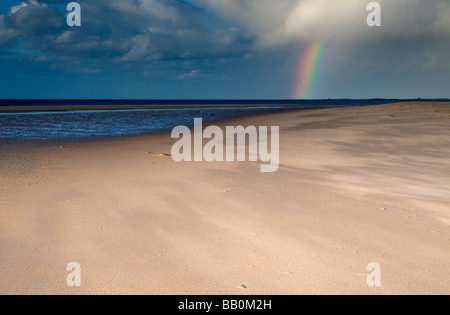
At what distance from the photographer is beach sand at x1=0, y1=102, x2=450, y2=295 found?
2.89 m

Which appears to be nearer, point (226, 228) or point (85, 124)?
point (226, 228)

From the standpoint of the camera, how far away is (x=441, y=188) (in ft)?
18.1

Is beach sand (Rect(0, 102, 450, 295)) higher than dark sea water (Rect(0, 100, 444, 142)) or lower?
lower

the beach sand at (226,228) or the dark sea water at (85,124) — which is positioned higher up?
the dark sea water at (85,124)

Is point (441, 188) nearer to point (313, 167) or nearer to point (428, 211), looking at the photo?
→ point (428, 211)

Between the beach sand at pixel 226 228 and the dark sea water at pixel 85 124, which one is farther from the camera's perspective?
the dark sea water at pixel 85 124

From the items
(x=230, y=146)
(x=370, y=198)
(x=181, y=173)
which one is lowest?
(x=370, y=198)

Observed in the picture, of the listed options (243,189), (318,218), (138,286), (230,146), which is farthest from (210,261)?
(230,146)

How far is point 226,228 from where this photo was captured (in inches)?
156

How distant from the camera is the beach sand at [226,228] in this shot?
2889 millimetres

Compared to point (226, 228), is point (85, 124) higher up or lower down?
higher up

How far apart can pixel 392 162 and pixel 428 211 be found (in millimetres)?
3497

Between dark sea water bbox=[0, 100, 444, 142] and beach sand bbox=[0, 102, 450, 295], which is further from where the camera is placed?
dark sea water bbox=[0, 100, 444, 142]

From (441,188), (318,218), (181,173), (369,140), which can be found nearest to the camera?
(318,218)
